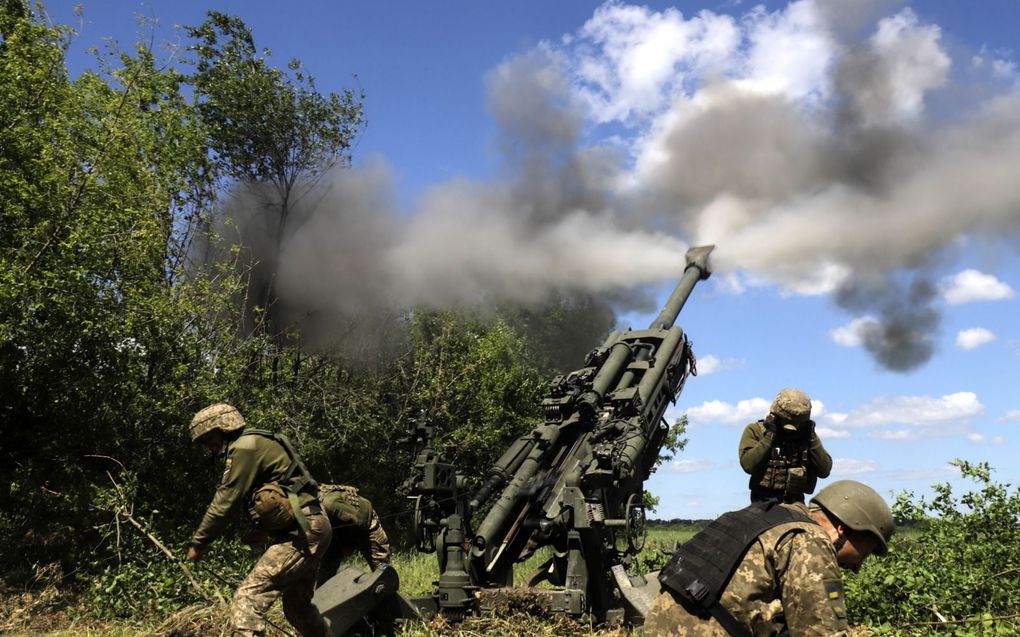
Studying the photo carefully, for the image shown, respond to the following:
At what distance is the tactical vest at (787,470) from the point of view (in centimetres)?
651

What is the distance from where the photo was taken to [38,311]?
981 cm

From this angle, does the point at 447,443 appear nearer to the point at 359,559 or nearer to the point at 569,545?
the point at 359,559

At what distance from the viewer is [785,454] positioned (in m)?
6.55

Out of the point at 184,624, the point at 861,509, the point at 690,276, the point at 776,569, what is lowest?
the point at 184,624

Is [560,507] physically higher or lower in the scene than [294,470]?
higher

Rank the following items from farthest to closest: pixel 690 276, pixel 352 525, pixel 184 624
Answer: pixel 690 276 → pixel 184 624 → pixel 352 525

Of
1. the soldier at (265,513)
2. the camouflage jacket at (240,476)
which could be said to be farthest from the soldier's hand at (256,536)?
the camouflage jacket at (240,476)

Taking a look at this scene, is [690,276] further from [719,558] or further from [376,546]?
[719,558]

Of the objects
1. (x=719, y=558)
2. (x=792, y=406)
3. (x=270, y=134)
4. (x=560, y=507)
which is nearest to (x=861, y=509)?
(x=719, y=558)

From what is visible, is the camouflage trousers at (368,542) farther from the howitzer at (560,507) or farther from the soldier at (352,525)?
the howitzer at (560,507)

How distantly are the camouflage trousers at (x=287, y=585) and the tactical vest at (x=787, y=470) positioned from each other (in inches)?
120

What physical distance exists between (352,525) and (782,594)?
425 centimetres

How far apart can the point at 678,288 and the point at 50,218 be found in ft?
24.2

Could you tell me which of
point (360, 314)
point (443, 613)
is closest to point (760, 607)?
point (443, 613)
